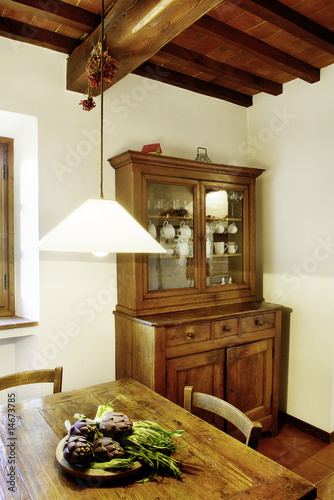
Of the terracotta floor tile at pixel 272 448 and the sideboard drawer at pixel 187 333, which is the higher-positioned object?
the sideboard drawer at pixel 187 333

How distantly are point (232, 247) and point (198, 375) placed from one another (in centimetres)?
106

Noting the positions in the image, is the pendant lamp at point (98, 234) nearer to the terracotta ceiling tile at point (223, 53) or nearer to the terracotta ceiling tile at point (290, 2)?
the terracotta ceiling tile at point (290, 2)

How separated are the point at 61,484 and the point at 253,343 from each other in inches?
75.0

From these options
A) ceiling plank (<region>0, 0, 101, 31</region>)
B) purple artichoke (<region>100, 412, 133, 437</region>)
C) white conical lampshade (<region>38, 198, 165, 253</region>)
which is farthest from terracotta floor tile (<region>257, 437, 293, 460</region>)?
ceiling plank (<region>0, 0, 101, 31</region>)

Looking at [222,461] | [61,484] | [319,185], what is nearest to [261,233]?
[319,185]

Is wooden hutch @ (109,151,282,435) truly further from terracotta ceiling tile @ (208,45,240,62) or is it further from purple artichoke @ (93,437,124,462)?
purple artichoke @ (93,437,124,462)

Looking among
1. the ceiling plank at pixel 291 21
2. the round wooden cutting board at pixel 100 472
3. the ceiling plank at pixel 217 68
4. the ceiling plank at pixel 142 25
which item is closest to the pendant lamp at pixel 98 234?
the round wooden cutting board at pixel 100 472

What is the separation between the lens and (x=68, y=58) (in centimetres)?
239

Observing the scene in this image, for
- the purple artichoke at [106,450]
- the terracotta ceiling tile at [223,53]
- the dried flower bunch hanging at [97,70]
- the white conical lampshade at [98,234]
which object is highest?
the terracotta ceiling tile at [223,53]

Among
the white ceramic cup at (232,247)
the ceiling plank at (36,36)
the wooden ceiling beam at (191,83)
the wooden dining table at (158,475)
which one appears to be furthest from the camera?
the white ceramic cup at (232,247)

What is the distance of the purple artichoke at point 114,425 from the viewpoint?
1.15 m

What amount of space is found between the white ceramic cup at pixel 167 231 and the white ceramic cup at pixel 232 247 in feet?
1.84

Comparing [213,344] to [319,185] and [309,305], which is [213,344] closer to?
[309,305]

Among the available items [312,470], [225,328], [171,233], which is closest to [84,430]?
[225,328]
